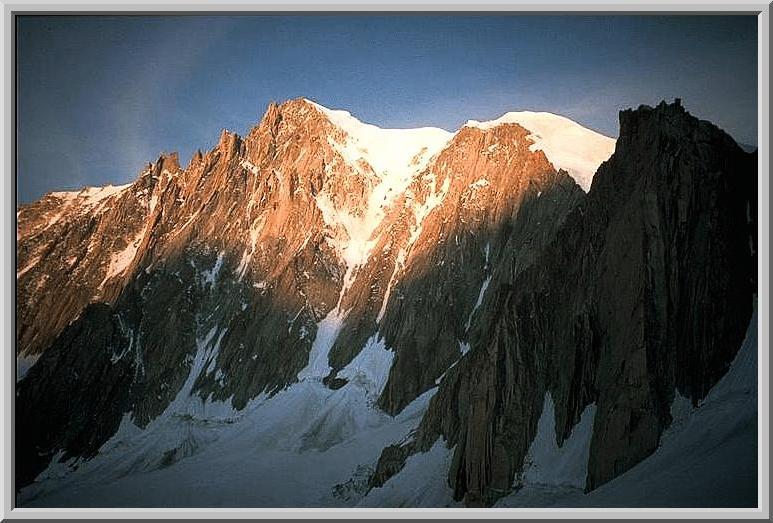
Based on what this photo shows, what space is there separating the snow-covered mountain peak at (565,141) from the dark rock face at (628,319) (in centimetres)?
85

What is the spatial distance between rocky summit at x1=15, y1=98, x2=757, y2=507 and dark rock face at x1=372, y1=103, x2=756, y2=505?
0.27 feet

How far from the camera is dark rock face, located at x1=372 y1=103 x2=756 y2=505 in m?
27.7

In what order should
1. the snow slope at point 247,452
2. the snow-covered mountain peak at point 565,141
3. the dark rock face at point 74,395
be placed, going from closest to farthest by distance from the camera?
the snow slope at point 247,452, the dark rock face at point 74,395, the snow-covered mountain peak at point 565,141

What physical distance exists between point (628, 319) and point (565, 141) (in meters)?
9.82

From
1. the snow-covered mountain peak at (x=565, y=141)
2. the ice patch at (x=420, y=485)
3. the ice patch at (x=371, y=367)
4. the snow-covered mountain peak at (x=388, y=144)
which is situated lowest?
the ice patch at (x=420, y=485)

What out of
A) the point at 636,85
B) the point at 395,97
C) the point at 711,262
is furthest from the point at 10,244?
the point at 711,262

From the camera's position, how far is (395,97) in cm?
2880

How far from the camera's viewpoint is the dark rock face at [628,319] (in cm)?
2770

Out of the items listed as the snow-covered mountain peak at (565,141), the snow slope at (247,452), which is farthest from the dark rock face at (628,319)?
the snow slope at (247,452)

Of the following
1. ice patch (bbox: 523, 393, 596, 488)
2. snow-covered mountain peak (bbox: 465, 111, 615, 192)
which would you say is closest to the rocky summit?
ice patch (bbox: 523, 393, 596, 488)

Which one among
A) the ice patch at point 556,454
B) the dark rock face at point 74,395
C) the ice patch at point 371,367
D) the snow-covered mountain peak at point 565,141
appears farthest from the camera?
the ice patch at point 371,367

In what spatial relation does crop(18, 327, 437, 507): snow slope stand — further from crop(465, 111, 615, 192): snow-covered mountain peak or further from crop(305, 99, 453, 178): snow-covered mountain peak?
crop(465, 111, 615, 192): snow-covered mountain peak

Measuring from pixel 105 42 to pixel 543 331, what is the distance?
1631cm

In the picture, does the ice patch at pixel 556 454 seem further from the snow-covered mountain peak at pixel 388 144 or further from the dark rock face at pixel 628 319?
the snow-covered mountain peak at pixel 388 144
